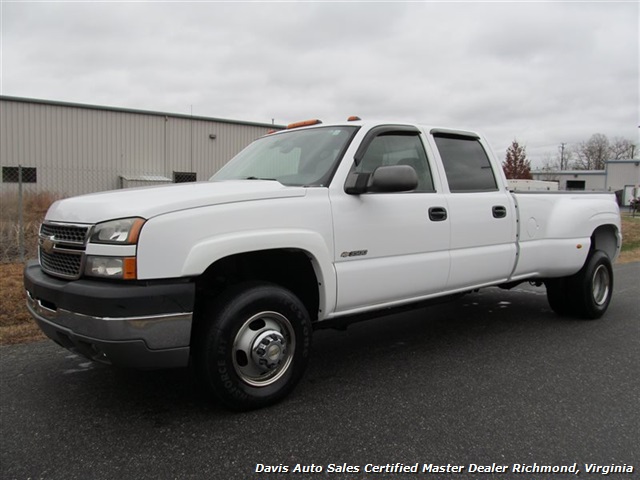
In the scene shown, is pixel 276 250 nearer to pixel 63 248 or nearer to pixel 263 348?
pixel 263 348

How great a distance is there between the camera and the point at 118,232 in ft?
9.21

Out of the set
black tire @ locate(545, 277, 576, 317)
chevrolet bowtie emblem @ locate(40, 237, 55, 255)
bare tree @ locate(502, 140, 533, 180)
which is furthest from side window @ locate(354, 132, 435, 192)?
bare tree @ locate(502, 140, 533, 180)

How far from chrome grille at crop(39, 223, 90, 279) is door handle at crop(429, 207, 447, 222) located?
2.52 m

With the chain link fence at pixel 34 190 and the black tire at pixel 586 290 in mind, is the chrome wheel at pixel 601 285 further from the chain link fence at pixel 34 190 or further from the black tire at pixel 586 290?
the chain link fence at pixel 34 190

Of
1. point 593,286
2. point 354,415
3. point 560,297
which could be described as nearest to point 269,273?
point 354,415

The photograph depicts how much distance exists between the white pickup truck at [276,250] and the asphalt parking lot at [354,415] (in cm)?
38

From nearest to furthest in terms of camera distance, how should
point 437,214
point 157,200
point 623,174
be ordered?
point 157,200 → point 437,214 → point 623,174

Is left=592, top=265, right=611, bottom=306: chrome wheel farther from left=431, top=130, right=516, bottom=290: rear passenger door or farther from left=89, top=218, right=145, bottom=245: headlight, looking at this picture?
left=89, top=218, right=145, bottom=245: headlight

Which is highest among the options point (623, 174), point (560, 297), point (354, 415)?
point (623, 174)

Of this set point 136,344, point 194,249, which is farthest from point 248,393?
point 194,249

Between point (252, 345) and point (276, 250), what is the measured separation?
0.64 meters

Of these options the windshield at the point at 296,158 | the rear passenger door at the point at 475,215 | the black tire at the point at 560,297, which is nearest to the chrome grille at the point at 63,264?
the windshield at the point at 296,158

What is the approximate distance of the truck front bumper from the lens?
2.73 metres

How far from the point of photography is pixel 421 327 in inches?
215
